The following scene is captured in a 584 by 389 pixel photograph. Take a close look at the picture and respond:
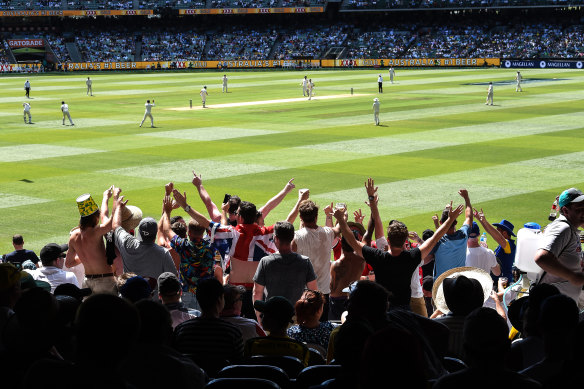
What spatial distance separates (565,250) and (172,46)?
102621 mm

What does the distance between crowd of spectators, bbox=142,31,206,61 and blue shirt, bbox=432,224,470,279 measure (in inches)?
3768

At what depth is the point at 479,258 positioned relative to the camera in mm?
10680

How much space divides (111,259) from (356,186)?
45.1 ft

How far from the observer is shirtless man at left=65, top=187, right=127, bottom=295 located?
9609 mm

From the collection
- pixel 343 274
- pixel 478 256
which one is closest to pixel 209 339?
pixel 343 274

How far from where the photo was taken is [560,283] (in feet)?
24.3

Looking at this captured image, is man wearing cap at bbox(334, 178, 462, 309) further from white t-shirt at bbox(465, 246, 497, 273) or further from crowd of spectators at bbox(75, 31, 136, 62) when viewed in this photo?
crowd of spectators at bbox(75, 31, 136, 62)

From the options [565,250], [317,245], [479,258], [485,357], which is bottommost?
[479,258]

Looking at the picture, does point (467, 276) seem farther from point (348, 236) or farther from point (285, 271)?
point (285, 271)

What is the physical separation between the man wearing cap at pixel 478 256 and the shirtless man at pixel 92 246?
15.3ft

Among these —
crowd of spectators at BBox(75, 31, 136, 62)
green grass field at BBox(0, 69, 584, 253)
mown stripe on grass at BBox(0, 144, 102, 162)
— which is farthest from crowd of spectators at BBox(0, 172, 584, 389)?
crowd of spectators at BBox(75, 31, 136, 62)

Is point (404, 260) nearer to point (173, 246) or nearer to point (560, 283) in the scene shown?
point (560, 283)

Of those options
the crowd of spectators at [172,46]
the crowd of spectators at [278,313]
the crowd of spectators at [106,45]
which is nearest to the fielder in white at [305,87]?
the crowd of spectators at [278,313]

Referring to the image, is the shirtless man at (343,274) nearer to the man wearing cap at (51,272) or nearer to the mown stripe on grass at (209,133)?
the man wearing cap at (51,272)
